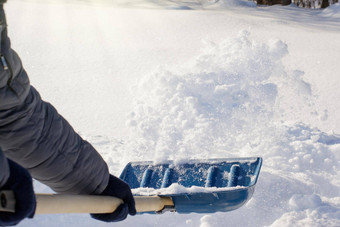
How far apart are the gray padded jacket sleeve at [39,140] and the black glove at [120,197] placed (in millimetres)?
48

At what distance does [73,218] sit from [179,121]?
36.9 inches

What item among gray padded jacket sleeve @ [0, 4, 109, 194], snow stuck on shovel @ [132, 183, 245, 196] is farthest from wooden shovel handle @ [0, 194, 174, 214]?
snow stuck on shovel @ [132, 183, 245, 196]

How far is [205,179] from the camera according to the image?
7.69ft

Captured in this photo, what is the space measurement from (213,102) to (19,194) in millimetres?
2032

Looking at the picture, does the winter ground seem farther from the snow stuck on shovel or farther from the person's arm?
the person's arm

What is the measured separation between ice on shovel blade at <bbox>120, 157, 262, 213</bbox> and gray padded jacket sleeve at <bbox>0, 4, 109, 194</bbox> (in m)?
0.68

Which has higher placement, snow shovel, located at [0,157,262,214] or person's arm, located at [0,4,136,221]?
person's arm, located at [0,4,136,221]

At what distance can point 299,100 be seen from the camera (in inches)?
125

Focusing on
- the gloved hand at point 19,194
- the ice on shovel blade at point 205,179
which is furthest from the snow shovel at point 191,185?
the gloved hand at point 19,194

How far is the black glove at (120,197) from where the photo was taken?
4.90 ft

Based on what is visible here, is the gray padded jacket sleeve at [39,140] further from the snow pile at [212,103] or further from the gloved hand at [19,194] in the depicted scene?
the snow pile at [212,103]

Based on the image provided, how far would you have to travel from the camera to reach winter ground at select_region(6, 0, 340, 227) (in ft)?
7.45

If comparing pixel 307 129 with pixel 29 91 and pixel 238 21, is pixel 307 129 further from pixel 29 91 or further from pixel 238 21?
pixel 238 21

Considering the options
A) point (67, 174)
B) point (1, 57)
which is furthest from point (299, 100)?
point (1, 57)
